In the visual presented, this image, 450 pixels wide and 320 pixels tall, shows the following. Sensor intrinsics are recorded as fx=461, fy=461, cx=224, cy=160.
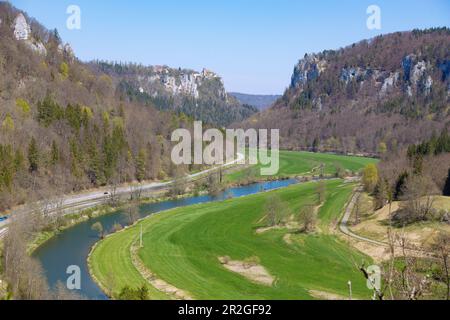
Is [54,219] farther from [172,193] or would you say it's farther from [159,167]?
[159,167]

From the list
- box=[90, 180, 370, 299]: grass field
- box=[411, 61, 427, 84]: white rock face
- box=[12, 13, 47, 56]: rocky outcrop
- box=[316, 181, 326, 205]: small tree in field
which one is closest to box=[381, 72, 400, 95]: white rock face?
box=[411, 61, 427, 84]: white rock face

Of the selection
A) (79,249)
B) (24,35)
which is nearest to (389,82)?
(24,35)

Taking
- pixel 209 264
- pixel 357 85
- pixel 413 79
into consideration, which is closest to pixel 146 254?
pixel 209 264

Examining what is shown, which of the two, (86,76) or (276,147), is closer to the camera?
(86,76)

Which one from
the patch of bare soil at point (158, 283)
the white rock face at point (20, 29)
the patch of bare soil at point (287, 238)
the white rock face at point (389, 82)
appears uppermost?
the white rock face at point (20, 29)

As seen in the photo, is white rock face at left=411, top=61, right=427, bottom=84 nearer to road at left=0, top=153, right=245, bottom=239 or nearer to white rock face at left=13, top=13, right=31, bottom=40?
road at left=0, top=153, right=245, bottom=239

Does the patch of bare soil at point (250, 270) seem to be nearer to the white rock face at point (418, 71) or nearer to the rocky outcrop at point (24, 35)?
the rocky outcrop at point (24, 35)

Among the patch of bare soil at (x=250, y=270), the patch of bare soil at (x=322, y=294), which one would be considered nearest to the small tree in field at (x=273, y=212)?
the patch of bare soil at (x=250, y=270)
